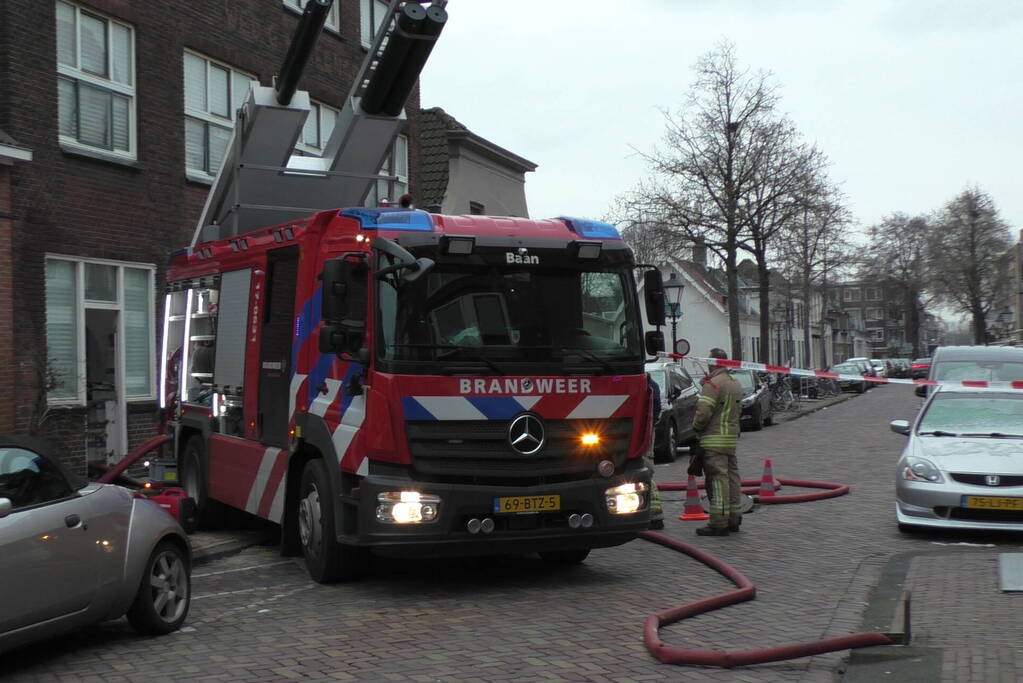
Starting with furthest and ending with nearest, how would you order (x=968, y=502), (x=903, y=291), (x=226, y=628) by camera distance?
(x=903, y=291), (x=968, y=502), (x=226, y=628)

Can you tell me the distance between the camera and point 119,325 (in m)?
16.9

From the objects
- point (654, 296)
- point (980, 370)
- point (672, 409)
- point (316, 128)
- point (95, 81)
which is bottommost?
point (672, 409)

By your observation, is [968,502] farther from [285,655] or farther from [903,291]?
[903,291]

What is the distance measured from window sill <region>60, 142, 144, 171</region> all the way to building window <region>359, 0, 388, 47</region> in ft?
26.7

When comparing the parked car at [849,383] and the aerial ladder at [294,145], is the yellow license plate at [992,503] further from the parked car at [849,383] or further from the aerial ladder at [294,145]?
the parked car at [849,383]

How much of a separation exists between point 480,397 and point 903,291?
83246mm

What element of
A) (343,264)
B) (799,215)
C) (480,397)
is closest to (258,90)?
(343,264)

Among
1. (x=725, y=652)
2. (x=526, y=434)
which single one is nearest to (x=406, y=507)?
(x=526, y=434)

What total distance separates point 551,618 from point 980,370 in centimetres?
1277

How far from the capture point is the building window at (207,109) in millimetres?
18594

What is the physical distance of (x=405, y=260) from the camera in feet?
27.0

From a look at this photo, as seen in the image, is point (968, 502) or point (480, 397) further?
point (968, 502)

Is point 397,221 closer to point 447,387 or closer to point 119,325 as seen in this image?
point 447,387

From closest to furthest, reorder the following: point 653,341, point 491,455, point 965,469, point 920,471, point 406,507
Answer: point 406,507, point 491,455, point 653,341, point 965,469, point 920,471
